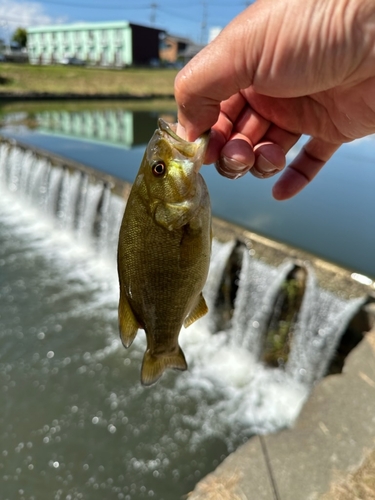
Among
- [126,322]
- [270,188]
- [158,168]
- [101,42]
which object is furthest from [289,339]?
[101,42]

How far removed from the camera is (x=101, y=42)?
185 ft

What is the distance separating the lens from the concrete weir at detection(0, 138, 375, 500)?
9.82 feet

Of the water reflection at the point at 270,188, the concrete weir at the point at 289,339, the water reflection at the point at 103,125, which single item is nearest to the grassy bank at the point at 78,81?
the water reflection at the point at 103,125

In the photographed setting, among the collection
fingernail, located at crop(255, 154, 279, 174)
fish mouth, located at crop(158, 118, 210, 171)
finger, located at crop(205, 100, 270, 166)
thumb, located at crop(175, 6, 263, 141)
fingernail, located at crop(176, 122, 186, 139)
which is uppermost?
thumb, located at crop(175, 6, 263, 141)

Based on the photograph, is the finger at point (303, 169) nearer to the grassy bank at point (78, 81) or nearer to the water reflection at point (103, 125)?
the water reflection at point (103, 125)

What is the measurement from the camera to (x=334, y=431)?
3.30 meters

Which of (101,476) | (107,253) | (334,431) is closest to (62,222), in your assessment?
(107,253)

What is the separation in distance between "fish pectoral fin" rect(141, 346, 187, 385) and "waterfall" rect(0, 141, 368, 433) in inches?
134

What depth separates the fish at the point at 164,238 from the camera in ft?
5.32

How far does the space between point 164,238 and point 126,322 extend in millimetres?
420

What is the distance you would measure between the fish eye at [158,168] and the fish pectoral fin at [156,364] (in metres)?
0.81

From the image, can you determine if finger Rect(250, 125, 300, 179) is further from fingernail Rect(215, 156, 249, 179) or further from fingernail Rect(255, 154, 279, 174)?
fingernail Rect(215, 156, 249, 179)

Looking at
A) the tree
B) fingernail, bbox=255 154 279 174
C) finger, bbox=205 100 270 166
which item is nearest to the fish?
finger, bbox=205 100 270 166

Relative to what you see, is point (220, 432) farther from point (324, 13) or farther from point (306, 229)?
point (306, 229)
